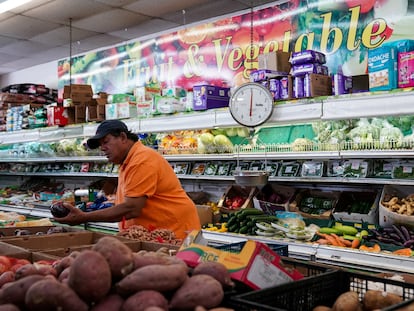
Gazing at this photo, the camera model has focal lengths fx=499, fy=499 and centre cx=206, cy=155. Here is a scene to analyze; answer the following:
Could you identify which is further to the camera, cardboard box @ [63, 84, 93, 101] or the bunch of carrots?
cardboard box @ [63, 84, 93, 101]

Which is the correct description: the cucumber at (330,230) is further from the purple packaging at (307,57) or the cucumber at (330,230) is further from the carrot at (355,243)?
the purple packaging at (307,57)

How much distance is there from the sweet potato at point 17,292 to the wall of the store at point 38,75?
9.01m

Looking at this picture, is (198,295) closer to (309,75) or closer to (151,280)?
(151,280)

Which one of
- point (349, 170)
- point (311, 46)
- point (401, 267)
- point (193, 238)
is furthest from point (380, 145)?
point (193, 238)

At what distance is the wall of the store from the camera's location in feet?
33.5

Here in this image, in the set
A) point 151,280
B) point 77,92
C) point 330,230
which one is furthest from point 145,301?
point 77,92

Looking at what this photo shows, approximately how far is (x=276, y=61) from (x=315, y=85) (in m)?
0.58

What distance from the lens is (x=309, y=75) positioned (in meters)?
4.68

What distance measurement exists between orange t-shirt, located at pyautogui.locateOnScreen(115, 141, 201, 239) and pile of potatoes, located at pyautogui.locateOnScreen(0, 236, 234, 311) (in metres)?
1.99

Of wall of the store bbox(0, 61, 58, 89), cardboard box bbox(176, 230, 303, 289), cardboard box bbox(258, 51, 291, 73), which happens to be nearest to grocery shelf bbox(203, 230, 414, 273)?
cardboard box bbox(258, 51, 291, 73)

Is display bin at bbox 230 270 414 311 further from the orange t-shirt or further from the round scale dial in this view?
the round scale dial

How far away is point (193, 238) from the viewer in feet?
7.38

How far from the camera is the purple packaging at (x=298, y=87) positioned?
15.4 ft

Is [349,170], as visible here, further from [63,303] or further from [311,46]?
[63,303]
